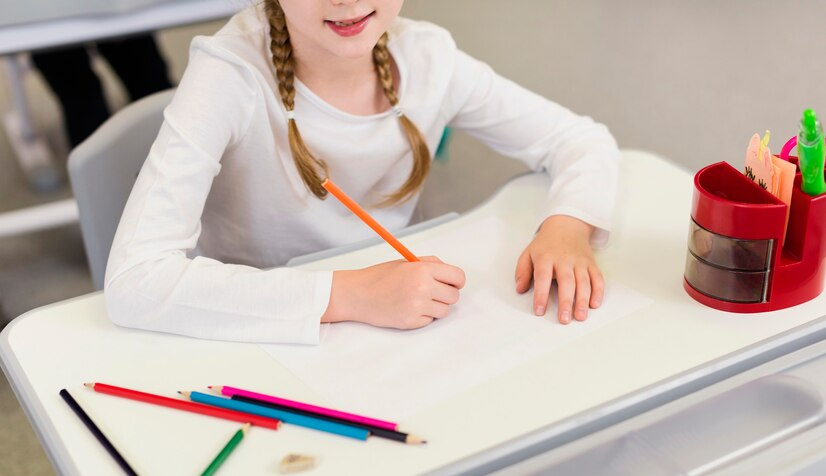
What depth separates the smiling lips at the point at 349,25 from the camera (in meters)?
0.98

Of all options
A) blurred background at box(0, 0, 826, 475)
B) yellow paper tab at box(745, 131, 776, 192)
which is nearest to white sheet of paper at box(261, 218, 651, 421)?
yellow paper tab at box(745, 131, 776, 192)

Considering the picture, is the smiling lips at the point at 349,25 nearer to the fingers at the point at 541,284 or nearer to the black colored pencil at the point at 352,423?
the fingers at the point at 541,284

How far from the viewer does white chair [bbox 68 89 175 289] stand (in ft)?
3.58

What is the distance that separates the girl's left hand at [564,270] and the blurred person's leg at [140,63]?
1626 millimetres

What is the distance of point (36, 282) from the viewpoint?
6.83 feet

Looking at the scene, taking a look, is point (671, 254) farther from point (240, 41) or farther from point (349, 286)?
point (240, 41)

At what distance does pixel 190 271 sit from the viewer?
0.86 m

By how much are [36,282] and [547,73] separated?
1745 millimetres

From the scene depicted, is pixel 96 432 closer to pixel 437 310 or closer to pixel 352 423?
pixel 352 423

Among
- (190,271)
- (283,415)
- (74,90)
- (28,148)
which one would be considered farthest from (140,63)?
(283,415)

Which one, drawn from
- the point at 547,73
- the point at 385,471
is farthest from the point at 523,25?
the point at 385,471

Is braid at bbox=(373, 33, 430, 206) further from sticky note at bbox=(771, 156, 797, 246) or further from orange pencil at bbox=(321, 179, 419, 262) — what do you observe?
sticky note at bbox=(771, 156, 797, 246)

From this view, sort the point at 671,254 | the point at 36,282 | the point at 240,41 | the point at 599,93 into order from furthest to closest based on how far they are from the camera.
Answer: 1. the point at 599,93
2. the point at 36,282
3. the point at 240,41
4. the point at 671,254

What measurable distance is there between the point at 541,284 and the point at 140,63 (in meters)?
1.76
